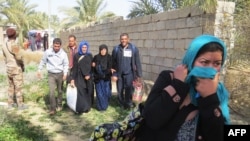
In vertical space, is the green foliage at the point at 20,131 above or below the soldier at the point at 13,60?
below

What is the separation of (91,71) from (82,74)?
0.83 feet

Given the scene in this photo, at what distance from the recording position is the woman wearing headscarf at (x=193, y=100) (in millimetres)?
1319

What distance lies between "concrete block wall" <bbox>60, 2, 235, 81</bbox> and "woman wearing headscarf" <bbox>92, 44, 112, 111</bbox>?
57.5 inches

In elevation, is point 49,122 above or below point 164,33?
below

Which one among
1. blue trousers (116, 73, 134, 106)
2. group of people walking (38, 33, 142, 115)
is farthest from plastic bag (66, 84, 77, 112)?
blue trousers (116, 73, 134, 106)

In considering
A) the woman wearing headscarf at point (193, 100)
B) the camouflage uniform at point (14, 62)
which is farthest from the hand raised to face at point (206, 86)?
the camouflage uniform at point (14, 62)

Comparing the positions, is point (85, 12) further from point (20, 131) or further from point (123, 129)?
point (123, 129)

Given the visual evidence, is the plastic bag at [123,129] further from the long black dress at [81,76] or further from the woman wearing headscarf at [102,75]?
the woman wearing headscarf at [102,75]

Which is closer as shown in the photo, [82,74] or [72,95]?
[72,95]

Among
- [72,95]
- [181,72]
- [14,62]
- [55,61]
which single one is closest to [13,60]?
[14,62]

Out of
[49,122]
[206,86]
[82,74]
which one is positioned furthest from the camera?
[82,74]

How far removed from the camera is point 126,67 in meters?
6.62

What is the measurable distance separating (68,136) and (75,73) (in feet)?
5.68

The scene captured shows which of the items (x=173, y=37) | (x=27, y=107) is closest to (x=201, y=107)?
(x=173, y=37)
